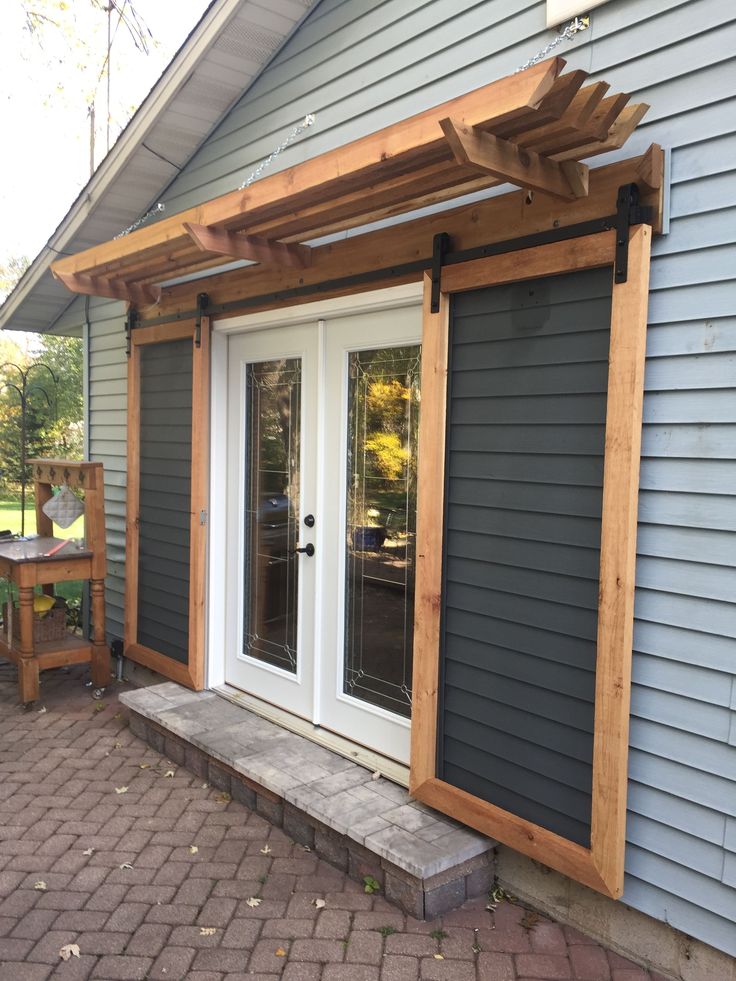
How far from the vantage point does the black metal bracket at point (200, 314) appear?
4473 mm

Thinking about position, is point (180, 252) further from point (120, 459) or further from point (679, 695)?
point (679, 695)

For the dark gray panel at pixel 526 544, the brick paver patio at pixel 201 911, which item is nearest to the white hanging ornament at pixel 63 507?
the brick paver patio at pixel 201 911

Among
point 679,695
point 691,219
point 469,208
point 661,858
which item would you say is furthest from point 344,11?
point 661,858

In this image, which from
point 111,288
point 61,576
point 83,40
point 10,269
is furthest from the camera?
point 10,269

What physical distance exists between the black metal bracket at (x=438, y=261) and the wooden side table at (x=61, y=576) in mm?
2976

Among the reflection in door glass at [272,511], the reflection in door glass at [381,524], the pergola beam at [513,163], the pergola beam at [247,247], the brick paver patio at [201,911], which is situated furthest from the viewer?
the reflection in door glass at [272,511]

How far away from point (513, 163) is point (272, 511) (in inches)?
A: 97.6

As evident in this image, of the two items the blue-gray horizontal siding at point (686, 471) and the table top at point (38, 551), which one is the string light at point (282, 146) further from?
the table top at point (38, 551)

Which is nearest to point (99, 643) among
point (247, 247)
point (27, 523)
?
point (247, 247)

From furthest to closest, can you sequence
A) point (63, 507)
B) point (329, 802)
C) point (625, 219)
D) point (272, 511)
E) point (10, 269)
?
point (10, 269)
point (63, 507)
point (272, 511)
point (329, 802)
point (625, 219)

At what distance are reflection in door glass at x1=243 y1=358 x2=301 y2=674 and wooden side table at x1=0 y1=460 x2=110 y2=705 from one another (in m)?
1.20

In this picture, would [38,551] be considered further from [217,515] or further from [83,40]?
[83,40]

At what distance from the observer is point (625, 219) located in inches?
91.9

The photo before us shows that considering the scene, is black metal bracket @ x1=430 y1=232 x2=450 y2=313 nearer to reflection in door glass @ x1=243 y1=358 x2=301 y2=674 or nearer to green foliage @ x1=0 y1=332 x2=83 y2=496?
reflection in door glass @ x1=243 y1=358 x2=301 y2=674
